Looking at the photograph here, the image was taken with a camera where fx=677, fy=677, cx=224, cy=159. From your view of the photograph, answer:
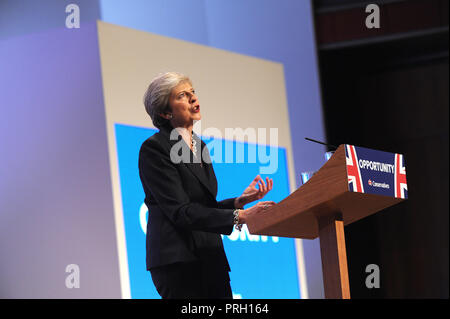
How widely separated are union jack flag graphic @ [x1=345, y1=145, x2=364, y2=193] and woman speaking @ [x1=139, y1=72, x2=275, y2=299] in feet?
1.22

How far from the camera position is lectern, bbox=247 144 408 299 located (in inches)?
70.5

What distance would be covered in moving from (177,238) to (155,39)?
2.53 m

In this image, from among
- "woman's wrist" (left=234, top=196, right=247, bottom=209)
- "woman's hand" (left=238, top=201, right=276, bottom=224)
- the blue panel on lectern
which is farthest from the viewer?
the blue panel on lectern

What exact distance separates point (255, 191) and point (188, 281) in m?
0.41

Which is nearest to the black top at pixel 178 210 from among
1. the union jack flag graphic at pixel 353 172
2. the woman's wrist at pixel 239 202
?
the woman's wrist at pixel 239 202

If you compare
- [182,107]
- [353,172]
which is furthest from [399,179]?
[182,107]

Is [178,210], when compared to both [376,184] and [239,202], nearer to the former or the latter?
[239,202]

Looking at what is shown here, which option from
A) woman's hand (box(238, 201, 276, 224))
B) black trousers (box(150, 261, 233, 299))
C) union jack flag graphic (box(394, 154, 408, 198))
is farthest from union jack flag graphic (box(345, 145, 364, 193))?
black trousers (box(150, 261, 233, 299))

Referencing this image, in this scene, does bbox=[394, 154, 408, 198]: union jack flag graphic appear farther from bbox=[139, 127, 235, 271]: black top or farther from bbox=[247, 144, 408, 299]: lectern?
bbox=[139, 127, 235, 271]: black top

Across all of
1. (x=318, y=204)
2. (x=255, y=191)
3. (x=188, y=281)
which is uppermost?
(x=255, y=191)

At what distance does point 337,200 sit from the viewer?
1839 millimetres

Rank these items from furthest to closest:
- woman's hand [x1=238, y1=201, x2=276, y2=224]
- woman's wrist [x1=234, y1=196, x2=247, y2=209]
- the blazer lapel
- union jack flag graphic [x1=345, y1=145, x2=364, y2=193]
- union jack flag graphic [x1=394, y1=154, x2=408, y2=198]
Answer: woman's wrist [x1=234, y1=196, x2=247, y2=209]
the blazer lapel
woman's hand [x1=238, y1=201, x2=276, y2=224]
union jack flag graphic [x1=394, y1=154, x2=408, y2=198]
union jack flag graphic [x1=345, y1=145, x2=364, y2=193]

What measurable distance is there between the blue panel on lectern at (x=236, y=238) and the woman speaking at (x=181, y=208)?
1.67 metres

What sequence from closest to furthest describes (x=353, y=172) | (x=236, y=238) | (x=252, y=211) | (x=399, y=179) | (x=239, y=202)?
(x=353, y=172) → (x=399, y=179) → (x=252, y=211) → (x=239, y=202) → (x=236, y=238)
